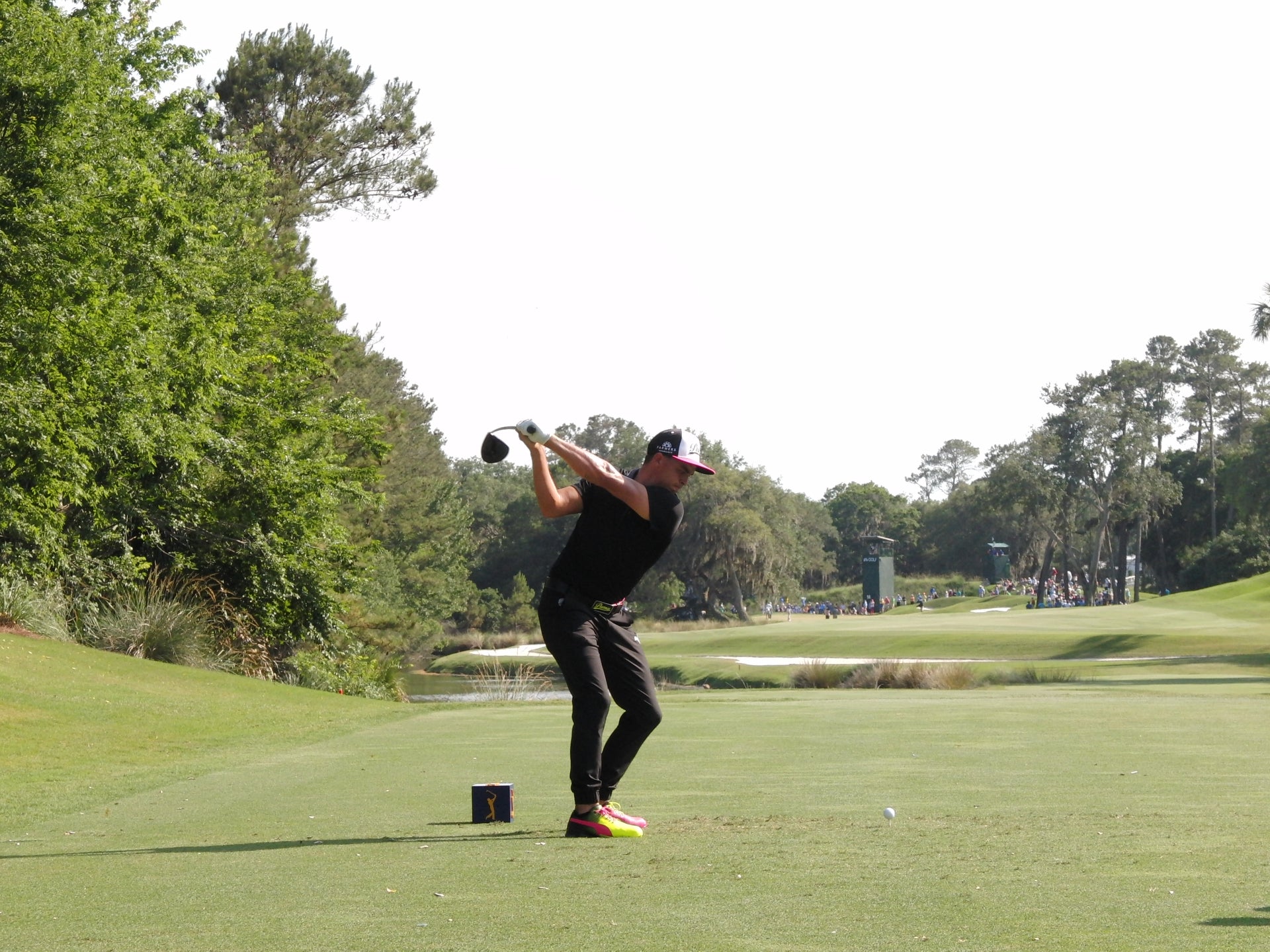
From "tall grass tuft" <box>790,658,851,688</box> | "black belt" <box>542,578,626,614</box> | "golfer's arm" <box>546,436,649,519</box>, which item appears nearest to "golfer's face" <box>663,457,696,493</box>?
"golfer's arm" <box>546,436,649,519</box>

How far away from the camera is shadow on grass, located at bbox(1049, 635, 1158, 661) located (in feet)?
167

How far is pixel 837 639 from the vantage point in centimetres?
6028

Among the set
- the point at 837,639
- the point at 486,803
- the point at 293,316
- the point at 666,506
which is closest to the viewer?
the point at 666,506

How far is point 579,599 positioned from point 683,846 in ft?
4.49

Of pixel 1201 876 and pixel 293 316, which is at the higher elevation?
pixel 293 316

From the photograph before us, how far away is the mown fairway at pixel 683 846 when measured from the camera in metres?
4.29

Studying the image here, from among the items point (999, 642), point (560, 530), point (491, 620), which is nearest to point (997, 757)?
point (999, 642)

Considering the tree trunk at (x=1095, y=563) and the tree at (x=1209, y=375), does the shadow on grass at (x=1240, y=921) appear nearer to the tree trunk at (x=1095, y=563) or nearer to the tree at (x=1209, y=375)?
the tree trunk at (x=1095, y=563)

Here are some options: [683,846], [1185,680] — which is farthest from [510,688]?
[683,846]

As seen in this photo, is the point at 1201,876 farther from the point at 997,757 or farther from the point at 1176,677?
the point at 1176,677

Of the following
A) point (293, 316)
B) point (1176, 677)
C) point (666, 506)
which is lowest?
point (1176, 677)

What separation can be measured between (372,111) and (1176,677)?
30826 millimetres

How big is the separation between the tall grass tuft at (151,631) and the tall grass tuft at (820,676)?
15579 mm

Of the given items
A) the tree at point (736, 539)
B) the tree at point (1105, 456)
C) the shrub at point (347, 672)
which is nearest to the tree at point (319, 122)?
the shrub at point (347, 672)
